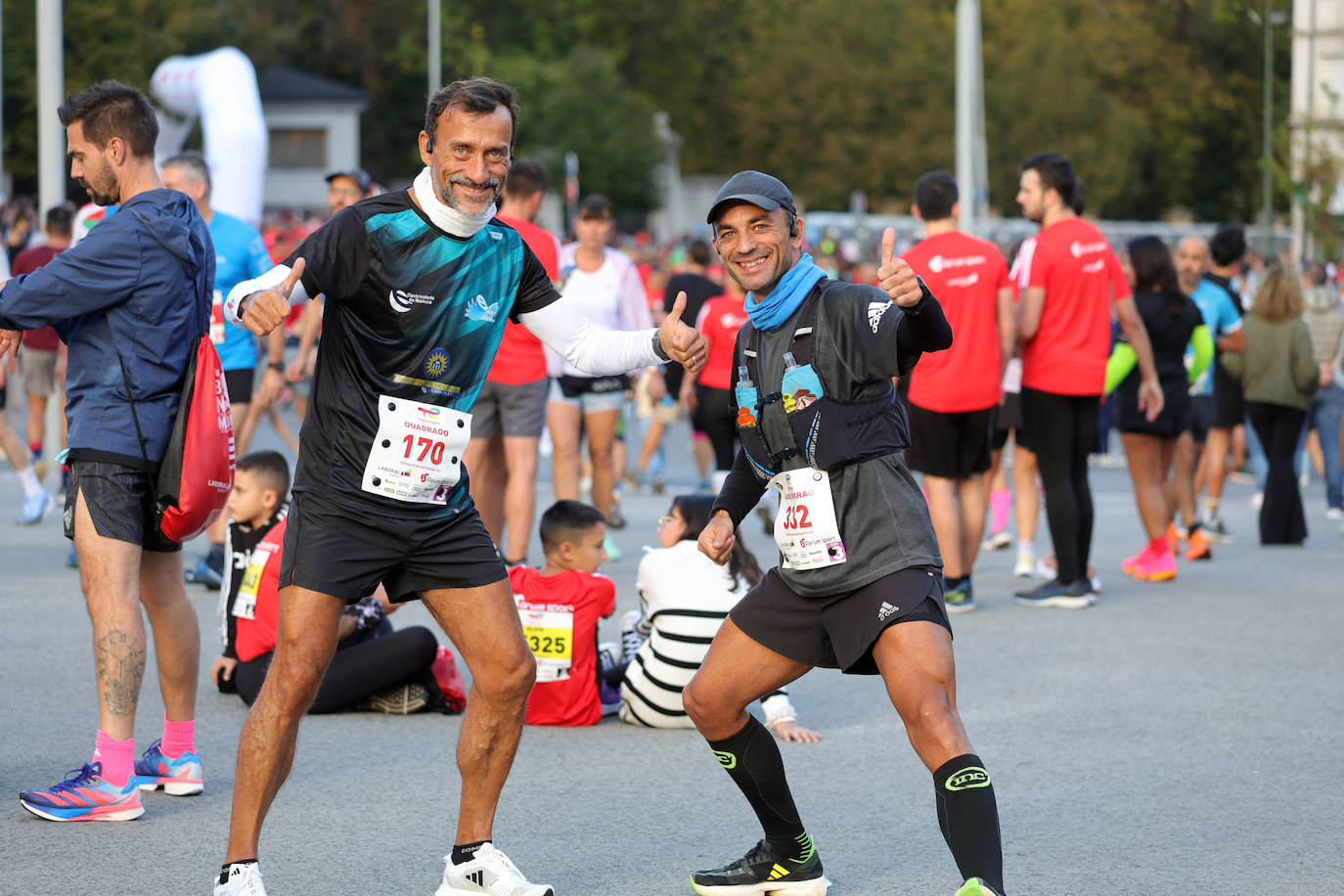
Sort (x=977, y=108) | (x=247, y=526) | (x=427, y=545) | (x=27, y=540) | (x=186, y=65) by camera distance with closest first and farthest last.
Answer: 1. (x=427, y=545)
2. (x=247, y=526)
3. (x=27, y=540)
4. (x=186, y=65)
5. (x=977, y=108)

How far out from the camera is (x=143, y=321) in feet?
16.8

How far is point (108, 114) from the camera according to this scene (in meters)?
5.16

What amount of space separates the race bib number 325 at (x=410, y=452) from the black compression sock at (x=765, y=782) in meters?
1.05

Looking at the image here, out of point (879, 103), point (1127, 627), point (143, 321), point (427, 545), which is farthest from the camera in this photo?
point (879, 103)

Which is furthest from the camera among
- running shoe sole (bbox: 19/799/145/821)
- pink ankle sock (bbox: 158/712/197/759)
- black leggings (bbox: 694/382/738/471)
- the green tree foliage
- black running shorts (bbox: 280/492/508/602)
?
the green tree foliage

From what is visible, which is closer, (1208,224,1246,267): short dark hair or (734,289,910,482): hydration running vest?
(734,289,910,482): hydration running vest

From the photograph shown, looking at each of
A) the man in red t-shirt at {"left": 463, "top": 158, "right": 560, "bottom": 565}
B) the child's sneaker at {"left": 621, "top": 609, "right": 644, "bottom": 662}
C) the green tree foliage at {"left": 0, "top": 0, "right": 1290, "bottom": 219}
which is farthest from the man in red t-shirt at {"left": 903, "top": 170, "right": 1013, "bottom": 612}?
the green tree foliage at {"left": 0, "top": 0, "right": 1290, "bottom": 219}

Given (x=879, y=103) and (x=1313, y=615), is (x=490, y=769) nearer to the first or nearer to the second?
(x=1313, y=615)

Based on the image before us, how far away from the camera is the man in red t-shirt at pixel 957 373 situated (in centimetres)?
877

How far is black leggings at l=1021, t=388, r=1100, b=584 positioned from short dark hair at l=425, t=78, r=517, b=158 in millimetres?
5555

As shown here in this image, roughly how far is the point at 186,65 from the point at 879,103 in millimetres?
38876

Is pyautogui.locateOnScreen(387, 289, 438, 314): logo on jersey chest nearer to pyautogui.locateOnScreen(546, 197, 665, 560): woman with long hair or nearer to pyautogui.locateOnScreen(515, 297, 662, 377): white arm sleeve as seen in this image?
pyautogui.locateOnScreen(515, 297, 662, 377): white arm sleeve

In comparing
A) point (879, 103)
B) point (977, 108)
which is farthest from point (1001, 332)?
point (879, 103)

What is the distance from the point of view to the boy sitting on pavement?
643 cm
